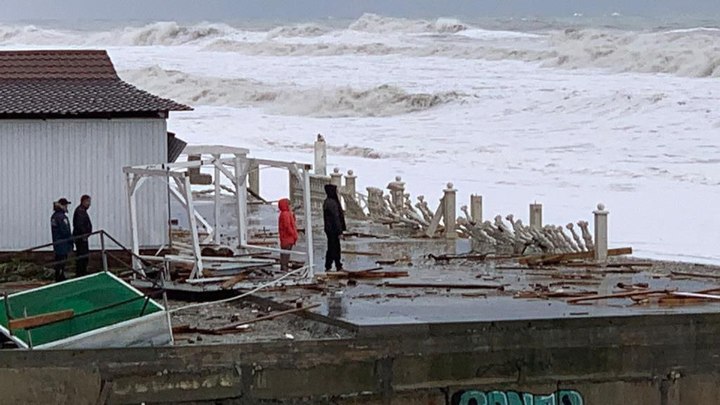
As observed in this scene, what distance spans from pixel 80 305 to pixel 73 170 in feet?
16.6

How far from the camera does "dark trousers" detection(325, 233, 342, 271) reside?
19359mm

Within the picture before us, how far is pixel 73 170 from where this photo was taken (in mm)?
19906

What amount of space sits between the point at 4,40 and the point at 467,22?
38.7 m

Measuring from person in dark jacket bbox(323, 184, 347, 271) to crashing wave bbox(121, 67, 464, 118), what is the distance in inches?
2160

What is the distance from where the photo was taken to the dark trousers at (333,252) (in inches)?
762

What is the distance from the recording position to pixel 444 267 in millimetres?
20688

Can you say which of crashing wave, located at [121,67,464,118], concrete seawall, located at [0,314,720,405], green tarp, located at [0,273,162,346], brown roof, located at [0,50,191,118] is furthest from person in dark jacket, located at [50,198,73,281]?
crashing wave, located at [121,67,464,118]

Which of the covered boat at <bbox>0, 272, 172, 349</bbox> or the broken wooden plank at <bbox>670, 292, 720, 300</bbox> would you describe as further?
the broken wooden plank at <bbox>670, 292, 720, 300</bbox>

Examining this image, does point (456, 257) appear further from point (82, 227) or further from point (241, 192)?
point (82, 227)

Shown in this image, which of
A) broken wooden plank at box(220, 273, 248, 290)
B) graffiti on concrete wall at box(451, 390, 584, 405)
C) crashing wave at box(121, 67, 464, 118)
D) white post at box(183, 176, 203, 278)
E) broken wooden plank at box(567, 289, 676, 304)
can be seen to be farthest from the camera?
crashing wave at box(121, 67, 464, 118)

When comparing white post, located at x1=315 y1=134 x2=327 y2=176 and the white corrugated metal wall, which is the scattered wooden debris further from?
white post, located at x1=315 y1=134 x2=327 y2=176

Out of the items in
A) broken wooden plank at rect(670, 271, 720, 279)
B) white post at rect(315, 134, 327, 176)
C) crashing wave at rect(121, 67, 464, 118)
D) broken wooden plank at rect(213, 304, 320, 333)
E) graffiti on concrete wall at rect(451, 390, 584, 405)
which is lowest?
graffiti on concrete wall at rect(451, 390, 584, 405)

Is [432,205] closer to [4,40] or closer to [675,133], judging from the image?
[675,133]

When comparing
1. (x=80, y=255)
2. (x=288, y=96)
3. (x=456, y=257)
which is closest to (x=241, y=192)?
(x=80, y=255)
